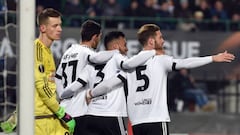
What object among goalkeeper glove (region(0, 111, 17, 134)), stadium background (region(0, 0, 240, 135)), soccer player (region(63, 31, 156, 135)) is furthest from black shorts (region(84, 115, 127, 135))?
stadium background (region(0, 0, 240, 135))

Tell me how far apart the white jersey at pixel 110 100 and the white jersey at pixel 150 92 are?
0.45ft

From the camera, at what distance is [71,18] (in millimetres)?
19594

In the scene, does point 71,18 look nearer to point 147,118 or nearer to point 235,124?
point 235,124

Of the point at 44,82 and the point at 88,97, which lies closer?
the point at 44,82

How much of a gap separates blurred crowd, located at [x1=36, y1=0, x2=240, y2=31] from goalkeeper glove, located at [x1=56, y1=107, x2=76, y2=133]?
11428 mm

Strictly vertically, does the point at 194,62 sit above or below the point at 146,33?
below

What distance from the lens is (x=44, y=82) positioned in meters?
7.84

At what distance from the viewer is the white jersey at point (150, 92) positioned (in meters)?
8.54

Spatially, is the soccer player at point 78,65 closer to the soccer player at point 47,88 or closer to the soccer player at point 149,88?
the soccer player at point 149,88

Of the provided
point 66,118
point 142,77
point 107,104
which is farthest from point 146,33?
point 66,118

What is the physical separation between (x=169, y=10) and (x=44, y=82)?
13.0 metres

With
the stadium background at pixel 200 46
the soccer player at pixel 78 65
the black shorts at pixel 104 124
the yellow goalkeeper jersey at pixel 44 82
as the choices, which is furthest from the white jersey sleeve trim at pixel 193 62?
the stadium background at pixel 200 46

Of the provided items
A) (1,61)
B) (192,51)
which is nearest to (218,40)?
(192,51)

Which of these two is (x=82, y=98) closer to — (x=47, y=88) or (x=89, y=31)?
(x=89, y=31)
